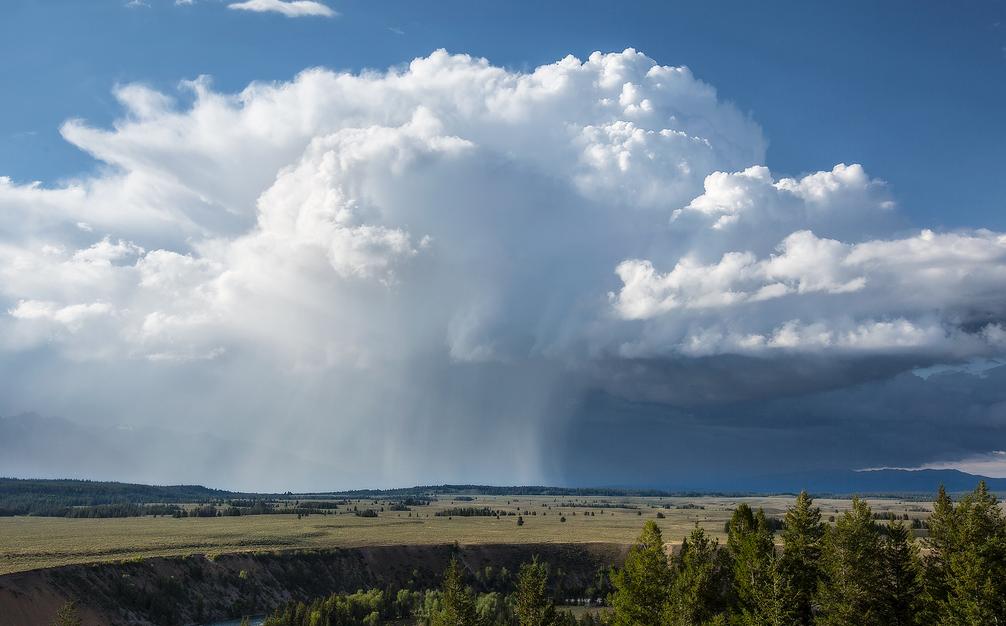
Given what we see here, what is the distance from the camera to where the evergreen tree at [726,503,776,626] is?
51.6 m

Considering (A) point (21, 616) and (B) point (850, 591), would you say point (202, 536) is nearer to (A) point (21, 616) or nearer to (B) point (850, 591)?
(A) point (21, 616)

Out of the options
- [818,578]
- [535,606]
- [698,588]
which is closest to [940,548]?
[818,578]

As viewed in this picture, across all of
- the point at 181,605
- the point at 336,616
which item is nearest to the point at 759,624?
the point at 336,616

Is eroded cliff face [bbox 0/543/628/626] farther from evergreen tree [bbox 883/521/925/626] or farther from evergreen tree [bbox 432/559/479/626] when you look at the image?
evergreen tree [bbox 883/521/925/626]

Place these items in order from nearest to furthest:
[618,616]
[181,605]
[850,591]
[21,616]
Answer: [850,591]
[618,616]
[21,616]
[181,605]

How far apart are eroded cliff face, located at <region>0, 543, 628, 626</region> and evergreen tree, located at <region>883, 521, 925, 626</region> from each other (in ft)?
339

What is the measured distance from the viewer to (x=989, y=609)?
46.6m

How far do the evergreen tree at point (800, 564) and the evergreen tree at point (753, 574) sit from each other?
91cm

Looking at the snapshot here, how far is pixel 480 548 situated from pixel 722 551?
127412 mm

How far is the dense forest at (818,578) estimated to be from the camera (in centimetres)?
4981

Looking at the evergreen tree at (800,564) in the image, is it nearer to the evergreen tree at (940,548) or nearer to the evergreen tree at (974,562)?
the evergreen tree at (940,548)

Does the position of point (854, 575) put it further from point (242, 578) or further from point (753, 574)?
point (242, 578)

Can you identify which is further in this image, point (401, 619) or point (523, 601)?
point (401, 619)

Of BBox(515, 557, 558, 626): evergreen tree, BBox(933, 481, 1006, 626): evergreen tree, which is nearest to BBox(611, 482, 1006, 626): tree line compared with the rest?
BBox(933, 481, 1006, 626): evergreen tree
